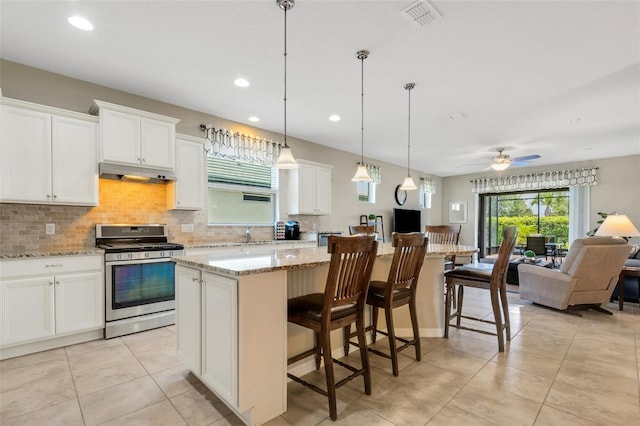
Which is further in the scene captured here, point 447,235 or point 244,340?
point 447,235

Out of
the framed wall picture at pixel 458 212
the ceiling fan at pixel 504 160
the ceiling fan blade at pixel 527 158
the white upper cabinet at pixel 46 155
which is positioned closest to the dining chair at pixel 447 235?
the ceiling fan at pixel 504 160

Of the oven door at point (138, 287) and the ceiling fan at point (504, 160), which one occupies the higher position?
the ceiling fan at point (504, 160)

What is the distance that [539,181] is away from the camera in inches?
305

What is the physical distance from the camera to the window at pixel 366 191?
7.00 metres

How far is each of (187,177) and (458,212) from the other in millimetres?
7890

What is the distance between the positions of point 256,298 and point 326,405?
883 mm

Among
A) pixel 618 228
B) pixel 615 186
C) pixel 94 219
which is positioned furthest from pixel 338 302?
pixel 615 186

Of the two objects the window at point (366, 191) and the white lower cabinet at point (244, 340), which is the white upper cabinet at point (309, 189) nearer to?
the window at point (366, 191)

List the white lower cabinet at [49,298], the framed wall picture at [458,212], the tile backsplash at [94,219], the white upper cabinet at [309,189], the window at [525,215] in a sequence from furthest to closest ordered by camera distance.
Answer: the framed wall picture at [458,212] < the window at [525,215] < the white upper cabinet at [309,189] < the tile backsplash at [94,219] < the white lower cabinet at [49,298]

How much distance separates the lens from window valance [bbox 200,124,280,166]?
4441mm

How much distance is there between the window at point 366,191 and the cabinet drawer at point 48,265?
195 inches

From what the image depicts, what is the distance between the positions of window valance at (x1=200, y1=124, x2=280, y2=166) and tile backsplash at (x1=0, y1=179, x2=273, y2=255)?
90 centimetres

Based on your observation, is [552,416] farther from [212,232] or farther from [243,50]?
[212,232]

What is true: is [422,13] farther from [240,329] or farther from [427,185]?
[427,185]
